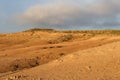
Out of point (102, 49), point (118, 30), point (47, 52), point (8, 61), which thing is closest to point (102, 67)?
point (102, 49)

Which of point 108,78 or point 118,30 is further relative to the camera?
point 118,30

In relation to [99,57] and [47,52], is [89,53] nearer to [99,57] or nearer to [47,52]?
[99,57]

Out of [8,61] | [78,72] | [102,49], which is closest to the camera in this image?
[78,72]

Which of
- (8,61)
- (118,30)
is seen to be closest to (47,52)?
(8,61)

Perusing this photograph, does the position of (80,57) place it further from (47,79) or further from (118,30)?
(118,30)

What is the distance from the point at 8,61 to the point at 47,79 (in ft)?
28.7

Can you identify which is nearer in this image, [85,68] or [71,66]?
[85,68]

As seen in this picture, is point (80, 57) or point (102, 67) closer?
point (102, 67)

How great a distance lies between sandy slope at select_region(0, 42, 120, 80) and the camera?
16.6 metres

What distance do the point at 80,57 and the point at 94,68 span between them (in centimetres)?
245

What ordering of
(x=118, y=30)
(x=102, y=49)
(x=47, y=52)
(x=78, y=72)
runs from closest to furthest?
1. (x=78, y=72)
2. (x=102, y=49)
3. (x=47, y=52)
4. (x=118, y=30)

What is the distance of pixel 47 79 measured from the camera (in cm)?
1608

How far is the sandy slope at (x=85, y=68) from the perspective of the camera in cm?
1658

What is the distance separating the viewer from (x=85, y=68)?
18.1m
